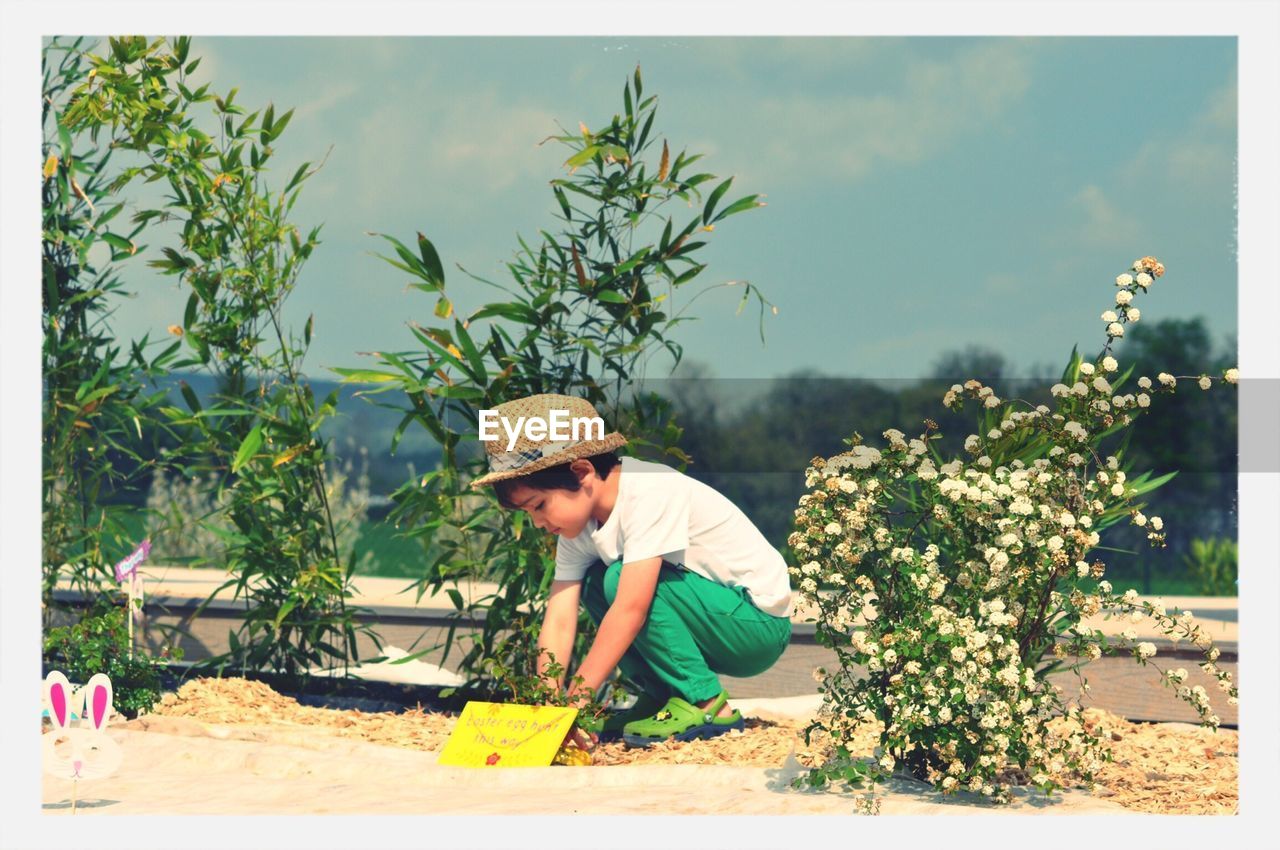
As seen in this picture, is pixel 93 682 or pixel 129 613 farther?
pixel 129 613

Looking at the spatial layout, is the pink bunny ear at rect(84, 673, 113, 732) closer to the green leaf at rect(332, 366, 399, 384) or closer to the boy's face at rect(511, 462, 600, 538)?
the boy's face at rect(511, 462, 600, 538)

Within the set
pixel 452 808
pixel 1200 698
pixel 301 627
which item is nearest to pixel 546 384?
pixel 301 627

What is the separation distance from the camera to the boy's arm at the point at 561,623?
4270 millimetres

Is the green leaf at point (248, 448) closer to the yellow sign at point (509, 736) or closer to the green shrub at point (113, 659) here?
the green shrub at point (113, 659)

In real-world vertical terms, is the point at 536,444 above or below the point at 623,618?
above

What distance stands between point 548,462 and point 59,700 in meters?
1.42

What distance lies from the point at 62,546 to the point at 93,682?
1.92 meters

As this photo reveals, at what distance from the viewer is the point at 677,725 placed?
14.0ft

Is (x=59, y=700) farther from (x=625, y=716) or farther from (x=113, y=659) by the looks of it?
(x=625, y=716)

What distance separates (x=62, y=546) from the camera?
5.14 metres

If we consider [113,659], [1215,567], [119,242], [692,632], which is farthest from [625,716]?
[1215,567]

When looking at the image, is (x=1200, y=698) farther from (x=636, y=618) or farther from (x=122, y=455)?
(x=122, y=455)

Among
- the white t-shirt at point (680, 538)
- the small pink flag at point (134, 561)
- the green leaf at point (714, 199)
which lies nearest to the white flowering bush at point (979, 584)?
the white t-shirt at point (680, 538)

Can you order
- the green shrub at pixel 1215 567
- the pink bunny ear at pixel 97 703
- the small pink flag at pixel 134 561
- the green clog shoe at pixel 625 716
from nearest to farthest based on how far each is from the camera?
1. the pink bunny ear at pixel 97 703
2. the green clog shoe at pixel 625 716
3. the small pink flag at pixel 134 561
4. the green shrub at pixel 1215 567
